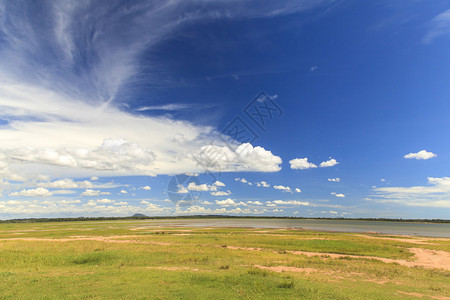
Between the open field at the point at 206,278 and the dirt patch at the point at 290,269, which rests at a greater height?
the open field at the point at 206,278

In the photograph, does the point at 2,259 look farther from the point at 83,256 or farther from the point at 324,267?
the point at 324,267

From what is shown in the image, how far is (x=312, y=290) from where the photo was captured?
647 inches

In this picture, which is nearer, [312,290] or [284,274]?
[312,290]

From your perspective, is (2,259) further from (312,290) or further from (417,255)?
(417,255)

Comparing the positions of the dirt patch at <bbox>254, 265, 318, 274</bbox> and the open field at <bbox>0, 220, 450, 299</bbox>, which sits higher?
the open field at <bbox>0, 220, 450, 299</bbox>

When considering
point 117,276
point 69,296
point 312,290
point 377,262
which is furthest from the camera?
point 377,262

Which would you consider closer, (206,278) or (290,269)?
(206,278)

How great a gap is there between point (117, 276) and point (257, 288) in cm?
1081

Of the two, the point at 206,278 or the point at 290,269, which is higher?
the point at 206,278

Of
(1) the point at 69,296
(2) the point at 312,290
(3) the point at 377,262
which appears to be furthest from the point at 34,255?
(3) the point at 377,262

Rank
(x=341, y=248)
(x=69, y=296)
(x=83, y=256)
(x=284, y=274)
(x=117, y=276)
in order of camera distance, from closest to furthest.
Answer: (x=69, y=296) < (x=117, y=276) < (x=284, y=274) < (x=83, y=256) < (x=341, y=248)

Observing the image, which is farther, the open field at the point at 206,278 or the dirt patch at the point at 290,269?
the dirt patch at the point at 290,269

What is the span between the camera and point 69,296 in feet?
47.2

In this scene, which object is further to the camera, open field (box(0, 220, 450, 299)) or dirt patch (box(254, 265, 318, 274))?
dirt patch (box(254, 265, 318, 274))
